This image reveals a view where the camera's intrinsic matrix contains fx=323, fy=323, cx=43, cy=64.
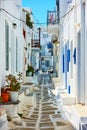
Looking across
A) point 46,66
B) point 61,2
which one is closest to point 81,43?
point 61,2

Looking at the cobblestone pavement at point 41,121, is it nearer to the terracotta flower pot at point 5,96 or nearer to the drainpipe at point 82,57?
the terracotta flower pot at point 5,96

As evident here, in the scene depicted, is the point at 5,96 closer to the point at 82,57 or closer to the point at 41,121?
the point at 41,121

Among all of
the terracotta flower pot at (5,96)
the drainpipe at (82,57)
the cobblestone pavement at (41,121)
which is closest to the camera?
the cobblestone pavement at (41,121)

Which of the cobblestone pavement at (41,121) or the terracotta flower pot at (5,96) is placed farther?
the terracotta flower pot at (5,96)

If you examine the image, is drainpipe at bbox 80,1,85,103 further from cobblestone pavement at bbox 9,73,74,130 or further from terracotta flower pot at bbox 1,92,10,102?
terracotta flower pot at bbox 1,92,10,102

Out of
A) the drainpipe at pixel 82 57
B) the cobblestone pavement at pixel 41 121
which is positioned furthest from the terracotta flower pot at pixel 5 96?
the drainpipe at pixel 82 57

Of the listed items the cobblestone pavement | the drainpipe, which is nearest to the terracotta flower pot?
the cobblestone pavement

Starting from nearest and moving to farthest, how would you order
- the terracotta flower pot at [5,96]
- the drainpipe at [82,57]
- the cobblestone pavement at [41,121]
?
the cobblestone pavement at [41,121] → the drainpipe at [82,57] → the terracotta flower pot at [5,96]

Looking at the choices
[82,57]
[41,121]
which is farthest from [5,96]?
[82,57]

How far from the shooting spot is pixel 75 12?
11711mm

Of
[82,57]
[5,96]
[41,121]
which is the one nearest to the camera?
[82,57]

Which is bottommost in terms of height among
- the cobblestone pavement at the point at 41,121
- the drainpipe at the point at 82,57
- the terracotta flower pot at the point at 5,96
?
the cobblestone pavement at the point at 41,121

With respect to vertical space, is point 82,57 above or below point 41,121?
above

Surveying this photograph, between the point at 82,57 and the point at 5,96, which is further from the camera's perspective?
the point at 5,96
